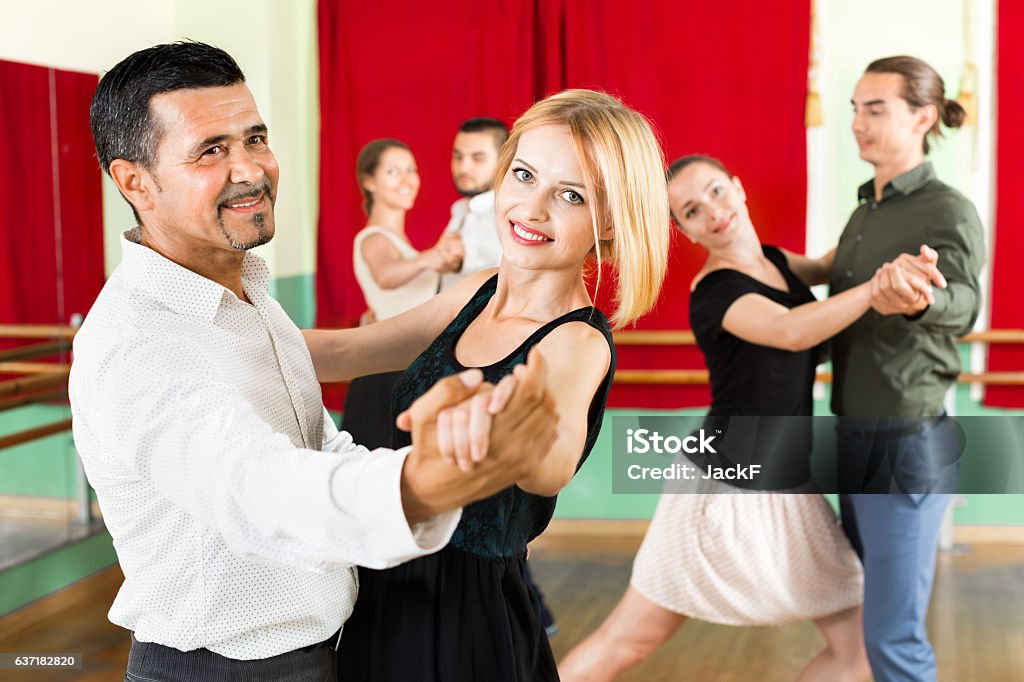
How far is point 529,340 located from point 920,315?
60.5 inches

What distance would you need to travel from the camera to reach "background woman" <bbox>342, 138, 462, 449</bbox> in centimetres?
320


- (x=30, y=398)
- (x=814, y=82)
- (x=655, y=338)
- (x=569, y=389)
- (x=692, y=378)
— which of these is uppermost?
(x=814, y=82)

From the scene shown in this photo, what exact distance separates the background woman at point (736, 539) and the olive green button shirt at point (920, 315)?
112mm

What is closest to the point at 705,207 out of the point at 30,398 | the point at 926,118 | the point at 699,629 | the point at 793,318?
the point at 793,318

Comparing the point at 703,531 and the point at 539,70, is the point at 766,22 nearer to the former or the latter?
the point at 539,70

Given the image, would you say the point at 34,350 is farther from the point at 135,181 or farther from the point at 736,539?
the point at 135,181

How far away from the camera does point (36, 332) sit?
3.51 meters

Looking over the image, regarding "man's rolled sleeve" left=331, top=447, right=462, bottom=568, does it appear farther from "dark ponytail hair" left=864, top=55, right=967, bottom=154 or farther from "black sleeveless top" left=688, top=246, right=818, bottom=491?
"dark ponytail hair" left=864, top=55, right=967, bottom=154

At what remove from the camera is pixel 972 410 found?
110 inches

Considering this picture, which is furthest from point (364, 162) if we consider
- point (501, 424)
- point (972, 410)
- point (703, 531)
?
point (501, 424)

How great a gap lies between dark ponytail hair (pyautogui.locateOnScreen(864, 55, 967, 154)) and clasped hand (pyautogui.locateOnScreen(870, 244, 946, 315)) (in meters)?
0.31

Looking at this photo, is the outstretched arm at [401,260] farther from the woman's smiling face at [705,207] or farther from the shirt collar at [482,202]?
the woman's smiling face at [705,207]

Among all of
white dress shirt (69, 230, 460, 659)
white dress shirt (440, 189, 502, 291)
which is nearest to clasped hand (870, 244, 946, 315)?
white dress shirt (440, 189, 502, 291)

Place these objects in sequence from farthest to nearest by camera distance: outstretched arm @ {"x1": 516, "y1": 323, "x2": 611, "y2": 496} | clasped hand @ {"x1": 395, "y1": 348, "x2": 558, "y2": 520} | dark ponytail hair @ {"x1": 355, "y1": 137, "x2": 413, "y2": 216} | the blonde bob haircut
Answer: dark ponytail hair @ {"x1": 355, "y1": 137, "x2": 413, "y2": 216} → the blonde bob haircut → outstretched arm @ {"x1": 516, "y1": 323, "x2": 611, "y2": 496} → clasped hand @ {"x1": 395, "y1": 348, "x2": 558, "y2": 520}
